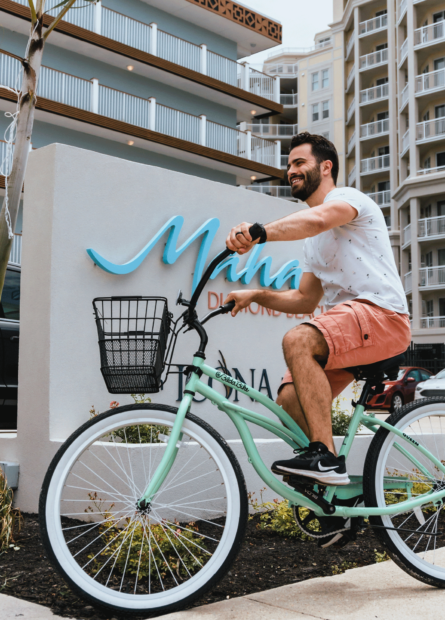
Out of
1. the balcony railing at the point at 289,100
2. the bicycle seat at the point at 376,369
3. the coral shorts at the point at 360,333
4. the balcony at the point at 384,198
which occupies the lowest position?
the bicycle seat at the point at 376,369

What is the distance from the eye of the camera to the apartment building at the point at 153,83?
21.1 m

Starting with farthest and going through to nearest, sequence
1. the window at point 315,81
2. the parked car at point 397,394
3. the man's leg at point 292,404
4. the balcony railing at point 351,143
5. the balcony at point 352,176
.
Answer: the window at point 315,81 → the balcony railing at point 351,143 → the balcony at point 352,176 → the parked car at point 397,394 → the man's leg at point 292,404

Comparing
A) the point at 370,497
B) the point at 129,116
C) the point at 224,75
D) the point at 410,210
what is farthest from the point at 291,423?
the point at 410,210

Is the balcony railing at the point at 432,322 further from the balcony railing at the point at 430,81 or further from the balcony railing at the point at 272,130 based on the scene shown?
the balcony railing at the point at 272,130

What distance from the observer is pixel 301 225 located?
2.53 m

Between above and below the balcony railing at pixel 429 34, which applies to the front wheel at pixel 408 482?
below

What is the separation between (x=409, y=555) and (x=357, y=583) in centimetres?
26

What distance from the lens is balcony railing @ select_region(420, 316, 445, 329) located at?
38.3 meters

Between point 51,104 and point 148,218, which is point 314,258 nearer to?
point 148,218

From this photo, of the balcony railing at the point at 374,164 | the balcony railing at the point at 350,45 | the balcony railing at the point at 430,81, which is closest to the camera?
the balcony railing at the point at 430,81

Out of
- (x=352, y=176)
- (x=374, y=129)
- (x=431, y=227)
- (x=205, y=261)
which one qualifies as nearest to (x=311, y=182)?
(x=205, y=261)

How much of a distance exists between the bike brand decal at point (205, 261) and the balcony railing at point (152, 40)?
18143 millimetres

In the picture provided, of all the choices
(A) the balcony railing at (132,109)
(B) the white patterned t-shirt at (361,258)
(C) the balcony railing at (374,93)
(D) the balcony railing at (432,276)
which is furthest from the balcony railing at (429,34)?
(B) the white patterned t-shirt at (361,258)

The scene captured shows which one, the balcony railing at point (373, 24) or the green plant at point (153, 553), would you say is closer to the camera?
the green plant at point (153, 553)
